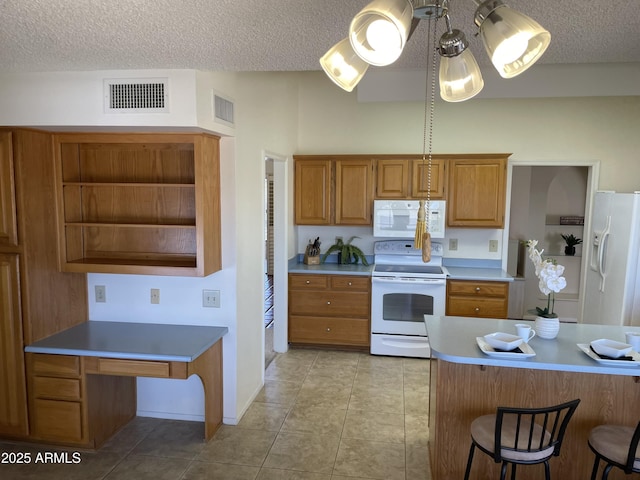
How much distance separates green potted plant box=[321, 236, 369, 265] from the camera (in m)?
5.02

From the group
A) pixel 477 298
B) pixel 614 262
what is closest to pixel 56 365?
pixel 477 298

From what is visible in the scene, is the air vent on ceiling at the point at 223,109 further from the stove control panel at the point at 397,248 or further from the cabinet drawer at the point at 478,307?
the cabinet drawer at the point at 478,307

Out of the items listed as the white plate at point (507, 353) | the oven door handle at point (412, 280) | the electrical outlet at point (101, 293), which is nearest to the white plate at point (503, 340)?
the white plate at point (507, 353)

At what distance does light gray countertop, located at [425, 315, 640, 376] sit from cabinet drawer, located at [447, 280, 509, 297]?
4.97ft

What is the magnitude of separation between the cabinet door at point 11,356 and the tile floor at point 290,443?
0.18m

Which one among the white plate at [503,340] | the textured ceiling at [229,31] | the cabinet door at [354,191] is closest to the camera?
the textured ceiling at [229,31]

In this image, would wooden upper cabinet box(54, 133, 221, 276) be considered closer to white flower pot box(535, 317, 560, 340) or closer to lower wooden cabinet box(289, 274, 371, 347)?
lower wooden cabinet box(289, 274, 371, 347)

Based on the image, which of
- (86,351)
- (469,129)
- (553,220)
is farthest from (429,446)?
(553,220)

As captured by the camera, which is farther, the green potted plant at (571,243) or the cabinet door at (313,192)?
the green potted plant at (571,243)

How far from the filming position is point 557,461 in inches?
96.3

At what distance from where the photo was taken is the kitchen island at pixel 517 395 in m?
2.31

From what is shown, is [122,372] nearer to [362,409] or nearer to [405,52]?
[362,409]

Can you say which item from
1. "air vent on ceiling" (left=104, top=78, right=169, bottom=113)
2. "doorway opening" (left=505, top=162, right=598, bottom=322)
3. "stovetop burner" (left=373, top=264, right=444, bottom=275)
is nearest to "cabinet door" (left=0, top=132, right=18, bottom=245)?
"air vent on ceiling" (left=104, top=78, right=169, bottom=113)

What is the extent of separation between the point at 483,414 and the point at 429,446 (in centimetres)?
61
